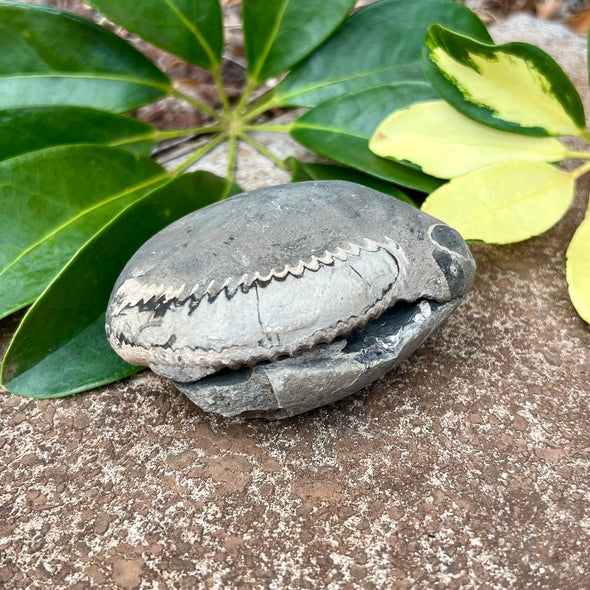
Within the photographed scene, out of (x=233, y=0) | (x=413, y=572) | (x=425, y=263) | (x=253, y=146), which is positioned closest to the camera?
(x=413, y=572)

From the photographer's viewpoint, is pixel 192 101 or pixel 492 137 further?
pixel 192 101

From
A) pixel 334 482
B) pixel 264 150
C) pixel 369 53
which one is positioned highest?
pixel 369 53

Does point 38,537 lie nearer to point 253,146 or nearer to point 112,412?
point 112,412

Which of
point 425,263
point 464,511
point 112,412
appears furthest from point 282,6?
point 464,511

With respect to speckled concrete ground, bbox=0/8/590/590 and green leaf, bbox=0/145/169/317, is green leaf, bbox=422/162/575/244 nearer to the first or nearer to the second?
speckled concrete ground, bbox=0/8/590/590

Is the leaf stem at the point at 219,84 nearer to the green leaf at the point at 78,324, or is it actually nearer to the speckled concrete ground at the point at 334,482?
the green leaf at the point at 78,324

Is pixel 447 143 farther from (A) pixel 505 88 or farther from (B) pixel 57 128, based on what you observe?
(B) pixel 57 128

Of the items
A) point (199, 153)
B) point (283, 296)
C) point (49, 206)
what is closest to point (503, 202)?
point (283, 296)

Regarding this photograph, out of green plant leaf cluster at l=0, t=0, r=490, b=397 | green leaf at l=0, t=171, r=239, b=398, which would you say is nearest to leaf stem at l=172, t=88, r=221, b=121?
green plant leaf cluster at l=0, t=0, r=490, b=397
